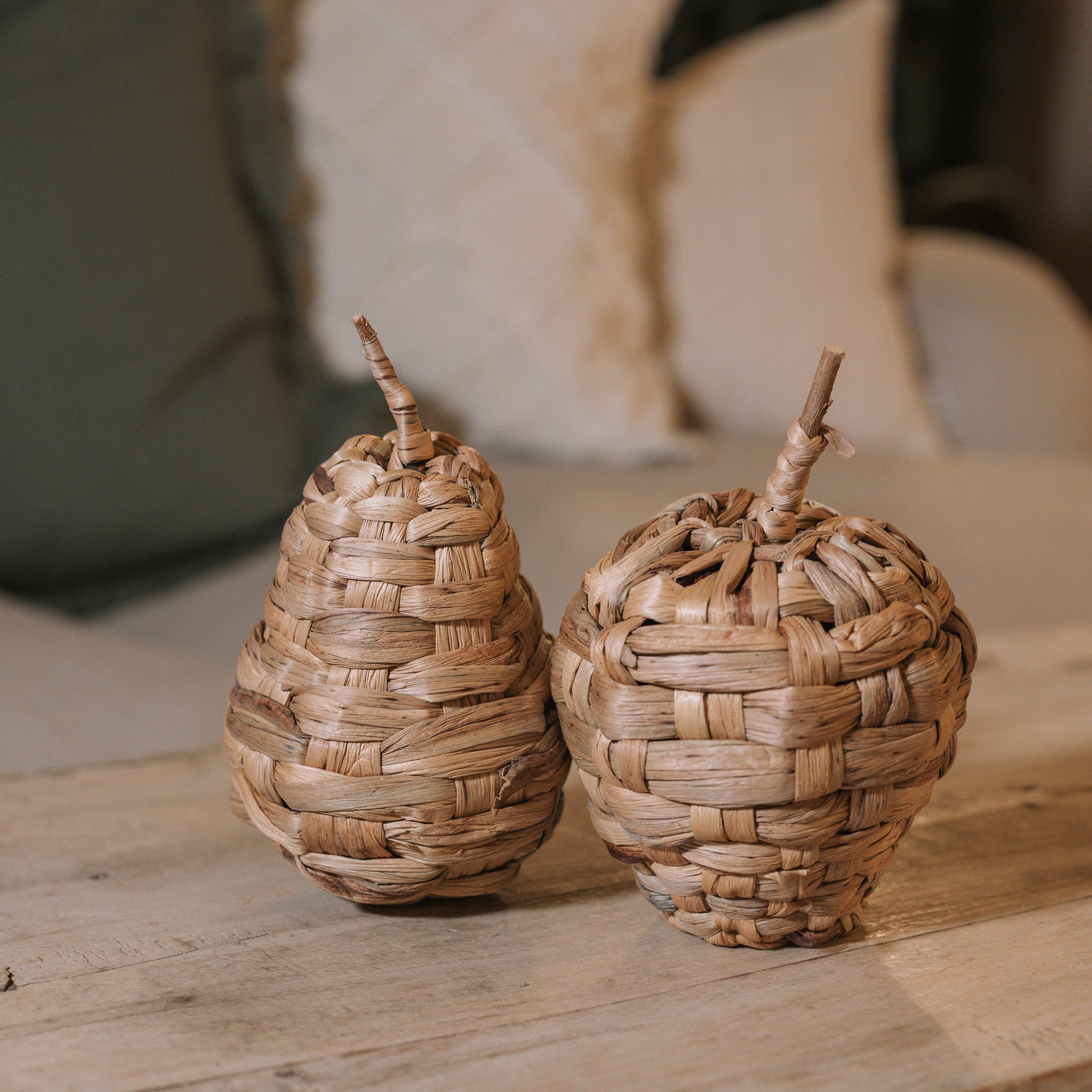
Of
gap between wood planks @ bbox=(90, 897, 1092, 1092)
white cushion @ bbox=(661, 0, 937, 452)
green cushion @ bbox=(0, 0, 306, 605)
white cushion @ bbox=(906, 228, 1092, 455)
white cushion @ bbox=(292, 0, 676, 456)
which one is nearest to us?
gap between wood planks @ bbox=(90, 897, 1092, 1092)

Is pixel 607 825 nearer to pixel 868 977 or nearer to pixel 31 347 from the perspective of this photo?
pixel 868 977

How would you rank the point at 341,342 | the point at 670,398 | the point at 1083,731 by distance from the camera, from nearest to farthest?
the point at 1083,731
the point at 341,342
the point at 670,398

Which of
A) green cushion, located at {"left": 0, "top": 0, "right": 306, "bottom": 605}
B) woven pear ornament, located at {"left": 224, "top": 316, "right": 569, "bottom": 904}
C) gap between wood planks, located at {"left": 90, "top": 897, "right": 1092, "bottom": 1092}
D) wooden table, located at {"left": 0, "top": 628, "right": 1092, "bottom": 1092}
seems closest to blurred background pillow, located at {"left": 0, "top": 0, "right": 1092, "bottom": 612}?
green cushion, located at {"left": 0, "top": 0, "right": 306, "bottom": 605}

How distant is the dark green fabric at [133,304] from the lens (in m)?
0.94

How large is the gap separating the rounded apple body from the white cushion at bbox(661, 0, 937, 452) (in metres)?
0.96

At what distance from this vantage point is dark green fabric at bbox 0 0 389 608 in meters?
0.94

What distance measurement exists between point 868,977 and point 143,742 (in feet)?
1.71

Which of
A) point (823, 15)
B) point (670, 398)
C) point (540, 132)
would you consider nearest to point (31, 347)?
point (540, 132)

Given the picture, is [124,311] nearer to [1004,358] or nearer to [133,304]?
[133,304]

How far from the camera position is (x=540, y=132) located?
1.19 meters

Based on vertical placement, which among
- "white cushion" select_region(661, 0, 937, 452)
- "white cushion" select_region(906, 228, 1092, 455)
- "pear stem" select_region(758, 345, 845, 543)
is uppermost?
"pear stem" select_region(758, 345, 845, 543)

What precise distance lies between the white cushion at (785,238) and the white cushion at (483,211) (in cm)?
18

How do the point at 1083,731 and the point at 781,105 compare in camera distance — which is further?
the point at 781,105

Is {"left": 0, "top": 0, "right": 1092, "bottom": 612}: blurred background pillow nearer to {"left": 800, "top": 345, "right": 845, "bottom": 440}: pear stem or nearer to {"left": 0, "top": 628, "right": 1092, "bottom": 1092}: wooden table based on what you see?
{"left": 0, "top": 628, "right": 1092, "bottom": 1092}: wooden table
